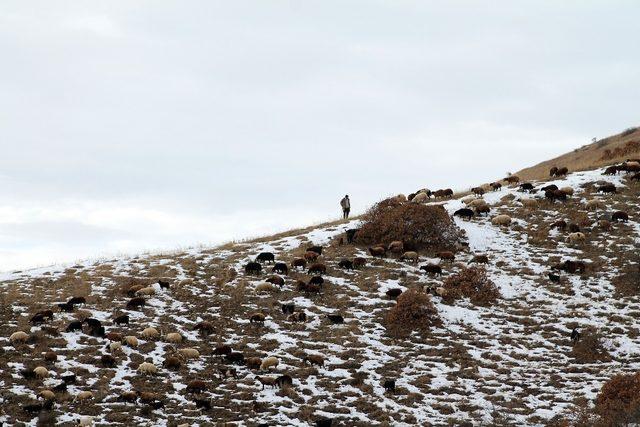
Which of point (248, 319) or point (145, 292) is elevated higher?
point (145, 292)

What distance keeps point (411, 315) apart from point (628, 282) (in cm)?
997

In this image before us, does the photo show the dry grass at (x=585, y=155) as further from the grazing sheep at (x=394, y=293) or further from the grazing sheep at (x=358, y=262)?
the grazing sheep at (x=394, y=293)

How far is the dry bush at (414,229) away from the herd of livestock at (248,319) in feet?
2.78

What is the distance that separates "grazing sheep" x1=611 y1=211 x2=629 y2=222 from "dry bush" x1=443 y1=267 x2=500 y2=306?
356 inches

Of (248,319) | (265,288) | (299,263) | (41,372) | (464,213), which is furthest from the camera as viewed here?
(464,213)

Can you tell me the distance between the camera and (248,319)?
25062 millimetres

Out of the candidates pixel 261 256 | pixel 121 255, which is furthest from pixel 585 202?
pixel 121 255

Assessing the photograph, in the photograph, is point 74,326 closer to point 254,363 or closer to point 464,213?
point 254,363

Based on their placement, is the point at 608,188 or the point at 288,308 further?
the point at 608,188

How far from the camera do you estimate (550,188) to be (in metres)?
35.7

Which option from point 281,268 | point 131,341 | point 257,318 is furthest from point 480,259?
point 131,341

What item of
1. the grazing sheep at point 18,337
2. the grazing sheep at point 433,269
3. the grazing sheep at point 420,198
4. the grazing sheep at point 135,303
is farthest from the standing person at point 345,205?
the grazing sheep at point 18,337

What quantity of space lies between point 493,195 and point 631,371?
18.7 meters

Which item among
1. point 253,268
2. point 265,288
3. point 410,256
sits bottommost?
point 265,288
